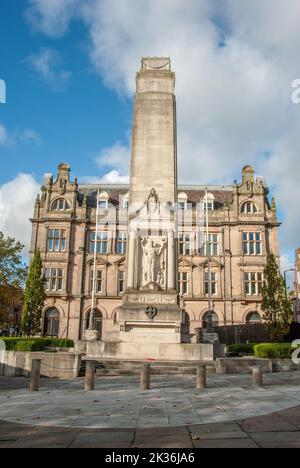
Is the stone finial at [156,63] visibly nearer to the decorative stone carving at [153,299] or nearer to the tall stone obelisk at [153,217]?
the tall stone obelisk at [153,217]

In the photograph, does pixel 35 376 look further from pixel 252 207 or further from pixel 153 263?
pixel 252 207

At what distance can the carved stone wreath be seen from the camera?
2091 cm

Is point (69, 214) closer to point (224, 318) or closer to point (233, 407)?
point (224, 318)

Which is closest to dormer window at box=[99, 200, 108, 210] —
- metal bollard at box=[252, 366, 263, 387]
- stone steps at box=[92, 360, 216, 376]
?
stone steps at box=[92, 360, 216, 376]

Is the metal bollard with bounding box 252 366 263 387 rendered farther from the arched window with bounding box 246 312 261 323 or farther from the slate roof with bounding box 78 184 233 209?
the slate roof with bounding box 78 184 233 209

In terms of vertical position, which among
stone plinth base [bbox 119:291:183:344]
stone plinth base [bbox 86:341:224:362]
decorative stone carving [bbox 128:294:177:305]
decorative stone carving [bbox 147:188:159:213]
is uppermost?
decorative stone carving [bbox 147:188:159:213]

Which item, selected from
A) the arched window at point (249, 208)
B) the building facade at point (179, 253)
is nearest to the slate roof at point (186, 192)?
the building facade at point (179, 253)

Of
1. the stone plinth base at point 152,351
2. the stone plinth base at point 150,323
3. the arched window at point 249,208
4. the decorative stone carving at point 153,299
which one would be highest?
the arched window at point 249,208

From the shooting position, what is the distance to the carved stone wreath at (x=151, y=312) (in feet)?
68.6

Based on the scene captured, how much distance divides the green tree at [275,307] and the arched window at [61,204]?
1088 inches

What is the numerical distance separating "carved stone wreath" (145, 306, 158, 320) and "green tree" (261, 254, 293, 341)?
16766mm

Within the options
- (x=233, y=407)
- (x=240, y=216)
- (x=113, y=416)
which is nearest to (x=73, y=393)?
(x=113, y=416)

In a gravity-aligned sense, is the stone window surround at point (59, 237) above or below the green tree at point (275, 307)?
above

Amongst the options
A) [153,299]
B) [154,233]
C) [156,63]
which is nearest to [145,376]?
[153,299]
